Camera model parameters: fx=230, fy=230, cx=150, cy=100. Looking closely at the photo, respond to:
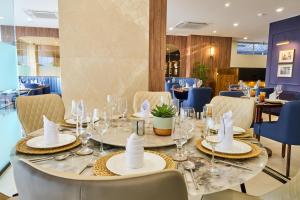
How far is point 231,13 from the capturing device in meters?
6.21

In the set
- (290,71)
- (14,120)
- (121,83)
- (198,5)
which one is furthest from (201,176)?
(290,71)

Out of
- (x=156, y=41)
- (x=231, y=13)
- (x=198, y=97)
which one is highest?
(x=231, y=13)

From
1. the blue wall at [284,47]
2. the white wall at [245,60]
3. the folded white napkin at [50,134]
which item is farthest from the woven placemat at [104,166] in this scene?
the white wall at [245,60]

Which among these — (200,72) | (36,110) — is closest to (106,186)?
(36,110)

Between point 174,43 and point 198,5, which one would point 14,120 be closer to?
point 198,5

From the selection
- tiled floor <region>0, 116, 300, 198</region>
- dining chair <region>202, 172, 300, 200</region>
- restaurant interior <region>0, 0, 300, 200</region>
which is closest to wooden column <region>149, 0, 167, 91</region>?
restaurant interior <region>0, 0, 300, 200</region>

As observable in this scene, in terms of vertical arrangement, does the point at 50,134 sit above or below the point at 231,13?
below

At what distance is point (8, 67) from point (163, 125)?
97.2 inches

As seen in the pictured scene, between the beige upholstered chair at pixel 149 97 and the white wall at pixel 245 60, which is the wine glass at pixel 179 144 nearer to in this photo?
the beige upholstered chair at pixel 149 97

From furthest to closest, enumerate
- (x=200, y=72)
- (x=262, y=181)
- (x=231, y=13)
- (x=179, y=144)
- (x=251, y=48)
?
(x=251, y=48) < (x=200, y=72) < (x=231, y=13) < (x=262, y=181) < (x=179, y=144)

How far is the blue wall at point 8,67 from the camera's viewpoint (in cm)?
281

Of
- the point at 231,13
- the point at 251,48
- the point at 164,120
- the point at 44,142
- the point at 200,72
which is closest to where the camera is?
the point at 44,142

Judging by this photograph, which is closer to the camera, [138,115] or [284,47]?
[138,115]

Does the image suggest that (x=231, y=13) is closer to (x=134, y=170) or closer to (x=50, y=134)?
(x=50, y=134)
